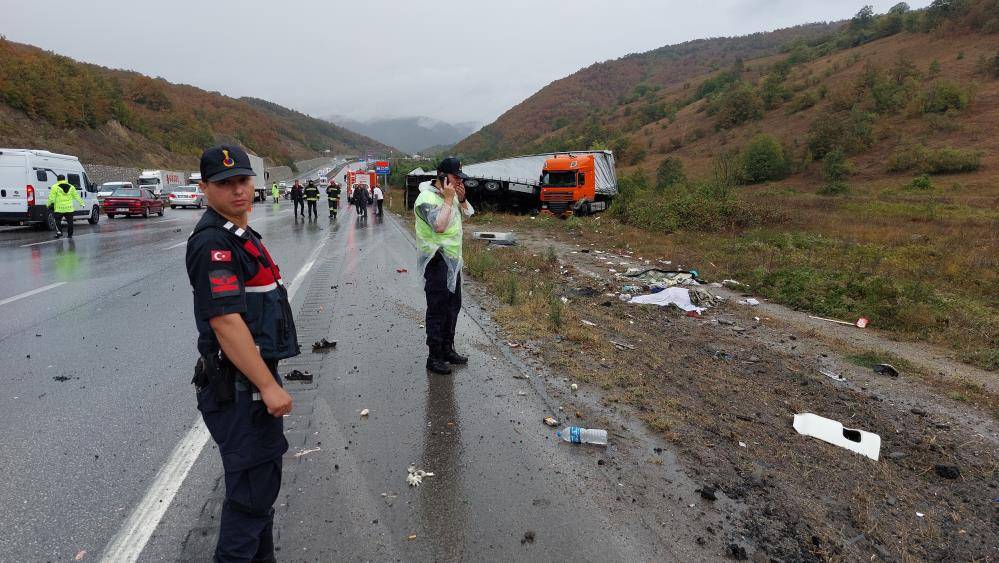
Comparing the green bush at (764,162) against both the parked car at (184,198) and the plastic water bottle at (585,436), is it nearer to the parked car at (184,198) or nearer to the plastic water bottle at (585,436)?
the parked car at (184,198)

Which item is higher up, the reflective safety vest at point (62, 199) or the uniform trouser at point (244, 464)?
the reflective safety vest at point (62, 199)

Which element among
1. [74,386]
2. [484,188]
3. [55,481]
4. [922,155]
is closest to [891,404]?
[55,481]

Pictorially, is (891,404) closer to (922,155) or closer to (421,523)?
(421,523)

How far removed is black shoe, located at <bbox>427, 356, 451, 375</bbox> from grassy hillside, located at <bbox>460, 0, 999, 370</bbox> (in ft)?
18.4

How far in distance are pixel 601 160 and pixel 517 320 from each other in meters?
22.1

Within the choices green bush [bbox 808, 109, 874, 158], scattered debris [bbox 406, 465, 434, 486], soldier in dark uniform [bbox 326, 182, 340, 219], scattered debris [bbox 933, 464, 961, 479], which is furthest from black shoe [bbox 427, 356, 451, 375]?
green bush [bbox 808, 109, 874, 158]

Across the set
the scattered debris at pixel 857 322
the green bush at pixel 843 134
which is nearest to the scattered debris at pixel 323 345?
the scattered debris at pixel 857 322

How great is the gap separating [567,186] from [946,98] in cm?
3013

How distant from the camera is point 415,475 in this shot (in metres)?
3.22

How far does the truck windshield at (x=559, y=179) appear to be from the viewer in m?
24.6

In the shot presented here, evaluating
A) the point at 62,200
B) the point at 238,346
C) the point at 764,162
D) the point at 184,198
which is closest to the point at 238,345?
the point at 238,346

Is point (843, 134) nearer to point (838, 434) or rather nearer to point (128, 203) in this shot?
point (838, 434)

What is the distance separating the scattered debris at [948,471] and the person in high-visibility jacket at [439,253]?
11.9ft

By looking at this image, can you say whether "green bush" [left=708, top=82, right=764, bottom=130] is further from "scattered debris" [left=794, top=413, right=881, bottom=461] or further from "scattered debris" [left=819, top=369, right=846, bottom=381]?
"scattered debris" [left=794, top=413, right=881, bottom=461]
